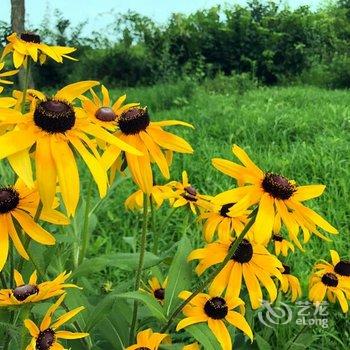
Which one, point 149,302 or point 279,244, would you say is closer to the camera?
point 149,302

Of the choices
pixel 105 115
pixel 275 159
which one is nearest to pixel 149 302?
pixel 105 115

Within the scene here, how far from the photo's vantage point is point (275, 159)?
3.67m

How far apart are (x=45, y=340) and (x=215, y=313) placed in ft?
1.14

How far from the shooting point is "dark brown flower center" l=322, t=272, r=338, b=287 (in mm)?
1604

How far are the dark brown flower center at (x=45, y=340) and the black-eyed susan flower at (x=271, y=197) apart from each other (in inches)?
14.3

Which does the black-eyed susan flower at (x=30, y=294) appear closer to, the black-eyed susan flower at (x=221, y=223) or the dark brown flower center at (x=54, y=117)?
the dark brown flower center at (x=54, y=117)

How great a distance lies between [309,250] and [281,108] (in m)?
3.20

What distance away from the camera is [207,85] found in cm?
803

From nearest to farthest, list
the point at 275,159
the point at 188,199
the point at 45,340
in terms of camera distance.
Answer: the point at 45,340
the point at 188,199
the point at 275,159

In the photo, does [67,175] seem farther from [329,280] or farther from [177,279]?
[329,280]

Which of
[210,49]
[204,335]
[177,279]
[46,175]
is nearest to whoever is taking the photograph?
[46,175]

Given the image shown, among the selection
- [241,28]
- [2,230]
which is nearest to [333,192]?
[2,230]

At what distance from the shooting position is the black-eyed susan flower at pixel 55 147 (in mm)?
921

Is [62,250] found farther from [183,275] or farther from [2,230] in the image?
[2,230]
